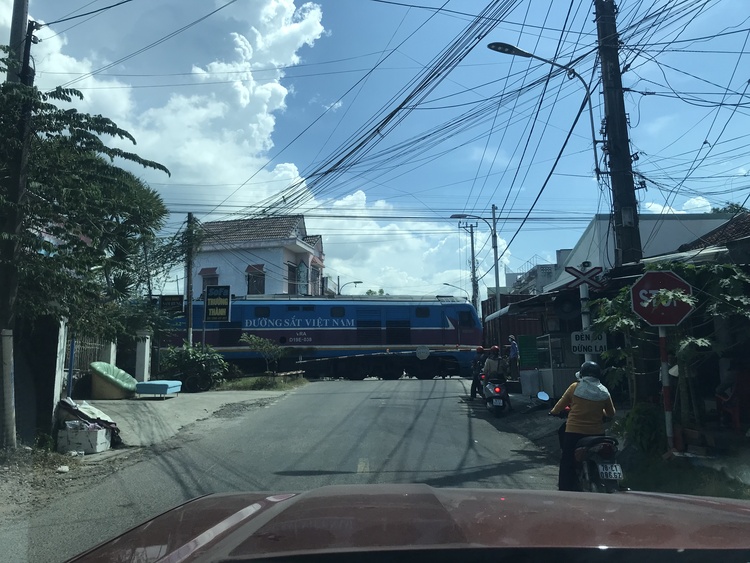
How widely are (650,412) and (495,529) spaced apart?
24.8 ft

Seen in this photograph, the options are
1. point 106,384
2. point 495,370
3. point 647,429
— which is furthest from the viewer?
point 106,384

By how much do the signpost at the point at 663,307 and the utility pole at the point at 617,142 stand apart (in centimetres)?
366

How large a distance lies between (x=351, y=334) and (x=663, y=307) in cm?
1986

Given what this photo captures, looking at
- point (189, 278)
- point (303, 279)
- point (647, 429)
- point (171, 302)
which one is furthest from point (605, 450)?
point (303, 279)

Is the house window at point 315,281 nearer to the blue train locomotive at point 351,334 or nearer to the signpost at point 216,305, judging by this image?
the blue train locomotive at point 351,334

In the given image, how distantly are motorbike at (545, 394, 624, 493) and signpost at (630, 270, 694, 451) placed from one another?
2.31m

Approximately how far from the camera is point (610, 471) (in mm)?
6258

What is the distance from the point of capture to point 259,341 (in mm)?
24141

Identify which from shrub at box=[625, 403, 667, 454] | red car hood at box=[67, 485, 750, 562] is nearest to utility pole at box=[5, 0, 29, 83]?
red car hood at box=[67, 485, 750, 562]

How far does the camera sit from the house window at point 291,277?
38834 mm

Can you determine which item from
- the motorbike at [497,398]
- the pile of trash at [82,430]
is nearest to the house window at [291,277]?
the motorbike at [497,398]

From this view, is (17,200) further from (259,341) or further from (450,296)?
(450,296)

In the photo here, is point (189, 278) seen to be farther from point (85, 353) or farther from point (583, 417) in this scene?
point (583, 417)

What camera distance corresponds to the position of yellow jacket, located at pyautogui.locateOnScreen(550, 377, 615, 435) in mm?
6961
